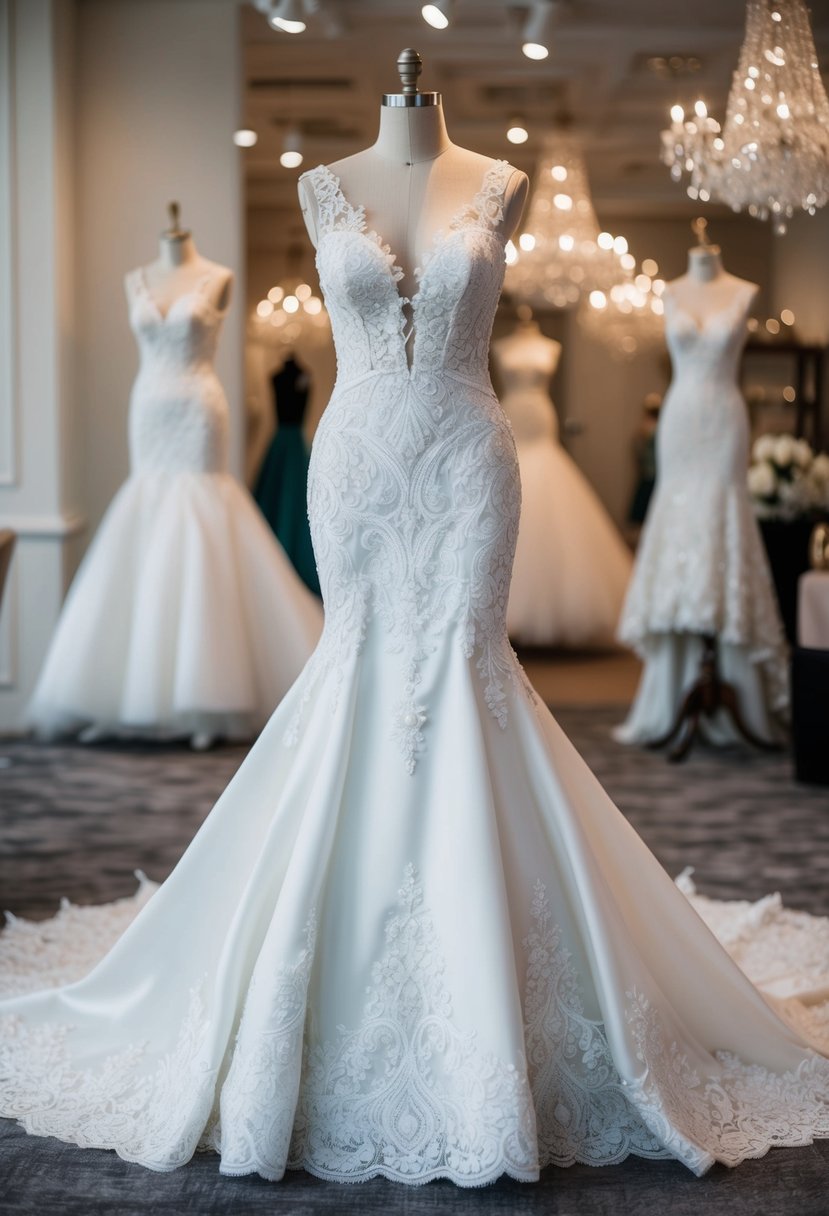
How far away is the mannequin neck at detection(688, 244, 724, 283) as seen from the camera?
6141mm

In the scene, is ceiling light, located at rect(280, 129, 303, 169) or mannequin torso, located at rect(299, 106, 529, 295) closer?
mannequin torso, located at rect(299, 106, 529, 295)

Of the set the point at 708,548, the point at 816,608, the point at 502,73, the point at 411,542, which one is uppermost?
the point at 502,73

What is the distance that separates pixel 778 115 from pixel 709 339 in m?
1.16

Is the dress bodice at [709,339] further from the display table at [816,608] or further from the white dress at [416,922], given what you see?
the white dress at [416,922]

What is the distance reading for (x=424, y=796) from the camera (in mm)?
2568

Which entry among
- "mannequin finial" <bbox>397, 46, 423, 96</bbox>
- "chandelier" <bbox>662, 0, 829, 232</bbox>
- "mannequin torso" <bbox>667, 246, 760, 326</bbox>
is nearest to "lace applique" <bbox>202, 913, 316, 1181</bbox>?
"mannequin finial" <bbox>397, 46, 423, 96</bbox>

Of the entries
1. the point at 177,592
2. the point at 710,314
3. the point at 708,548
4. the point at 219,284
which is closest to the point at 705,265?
the point at 710,314

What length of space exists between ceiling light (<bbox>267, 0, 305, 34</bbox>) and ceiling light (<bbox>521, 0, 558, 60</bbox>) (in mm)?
1153

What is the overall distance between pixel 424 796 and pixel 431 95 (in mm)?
1343

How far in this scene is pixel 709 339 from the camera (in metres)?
6.06

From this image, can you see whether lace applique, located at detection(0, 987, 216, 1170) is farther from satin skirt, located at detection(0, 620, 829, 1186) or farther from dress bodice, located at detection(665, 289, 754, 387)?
dress bodice, located at detection(665, 289, 754, 387)

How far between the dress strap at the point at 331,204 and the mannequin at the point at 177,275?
356 cm

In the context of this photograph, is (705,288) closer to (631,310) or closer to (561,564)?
(561,564)

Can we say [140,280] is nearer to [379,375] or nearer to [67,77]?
[67,77]
